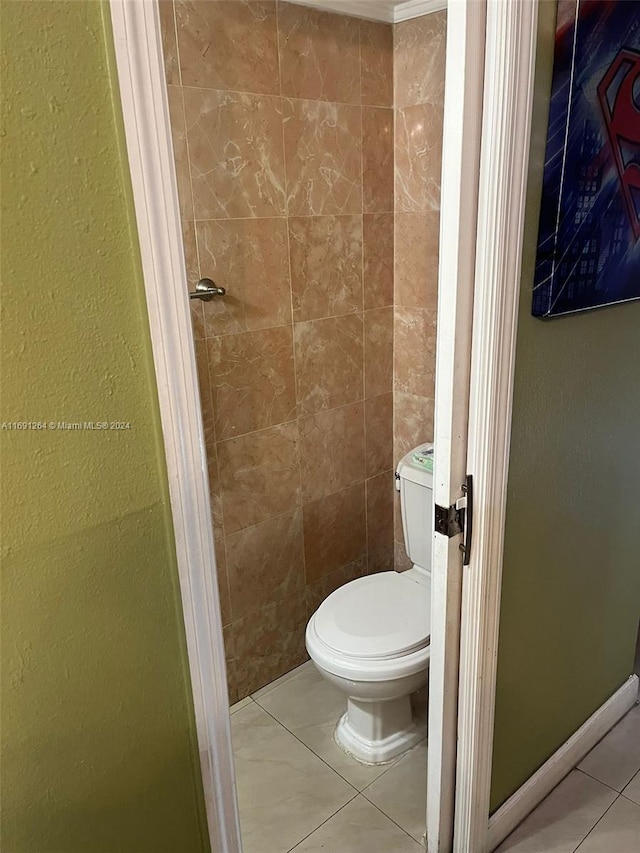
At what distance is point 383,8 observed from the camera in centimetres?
198

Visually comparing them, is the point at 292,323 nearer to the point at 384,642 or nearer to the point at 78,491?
the point at 384,642

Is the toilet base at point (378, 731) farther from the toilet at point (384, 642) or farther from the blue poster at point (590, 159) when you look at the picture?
the blue poster at point (590, 159)

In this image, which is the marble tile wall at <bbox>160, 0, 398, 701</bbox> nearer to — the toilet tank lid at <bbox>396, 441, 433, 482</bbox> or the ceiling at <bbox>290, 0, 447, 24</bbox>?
the ceiling at <bbox>290, 0, 447, 24</bbox>

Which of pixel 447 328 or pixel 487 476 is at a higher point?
pixel 447 328

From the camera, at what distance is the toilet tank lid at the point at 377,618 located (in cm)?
181

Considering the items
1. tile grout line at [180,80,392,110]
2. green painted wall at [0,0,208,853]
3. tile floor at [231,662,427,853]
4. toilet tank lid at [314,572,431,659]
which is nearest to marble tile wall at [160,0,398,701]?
tile grout line at [180,80,392,110]

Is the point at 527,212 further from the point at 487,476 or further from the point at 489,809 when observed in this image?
the point at 489,809

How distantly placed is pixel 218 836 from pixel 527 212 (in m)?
1.17

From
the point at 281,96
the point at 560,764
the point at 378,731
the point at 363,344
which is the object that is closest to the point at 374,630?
the point at 378,731

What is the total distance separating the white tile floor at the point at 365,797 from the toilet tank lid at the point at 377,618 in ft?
1.33

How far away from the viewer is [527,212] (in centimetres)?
118

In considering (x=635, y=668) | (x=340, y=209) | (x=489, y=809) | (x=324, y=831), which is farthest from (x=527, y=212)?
(x=635, y=668)

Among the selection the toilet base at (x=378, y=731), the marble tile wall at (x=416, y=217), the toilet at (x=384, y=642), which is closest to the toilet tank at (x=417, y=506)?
the toilet at (x=384, y=642)

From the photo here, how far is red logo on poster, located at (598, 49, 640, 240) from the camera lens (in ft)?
3.96
